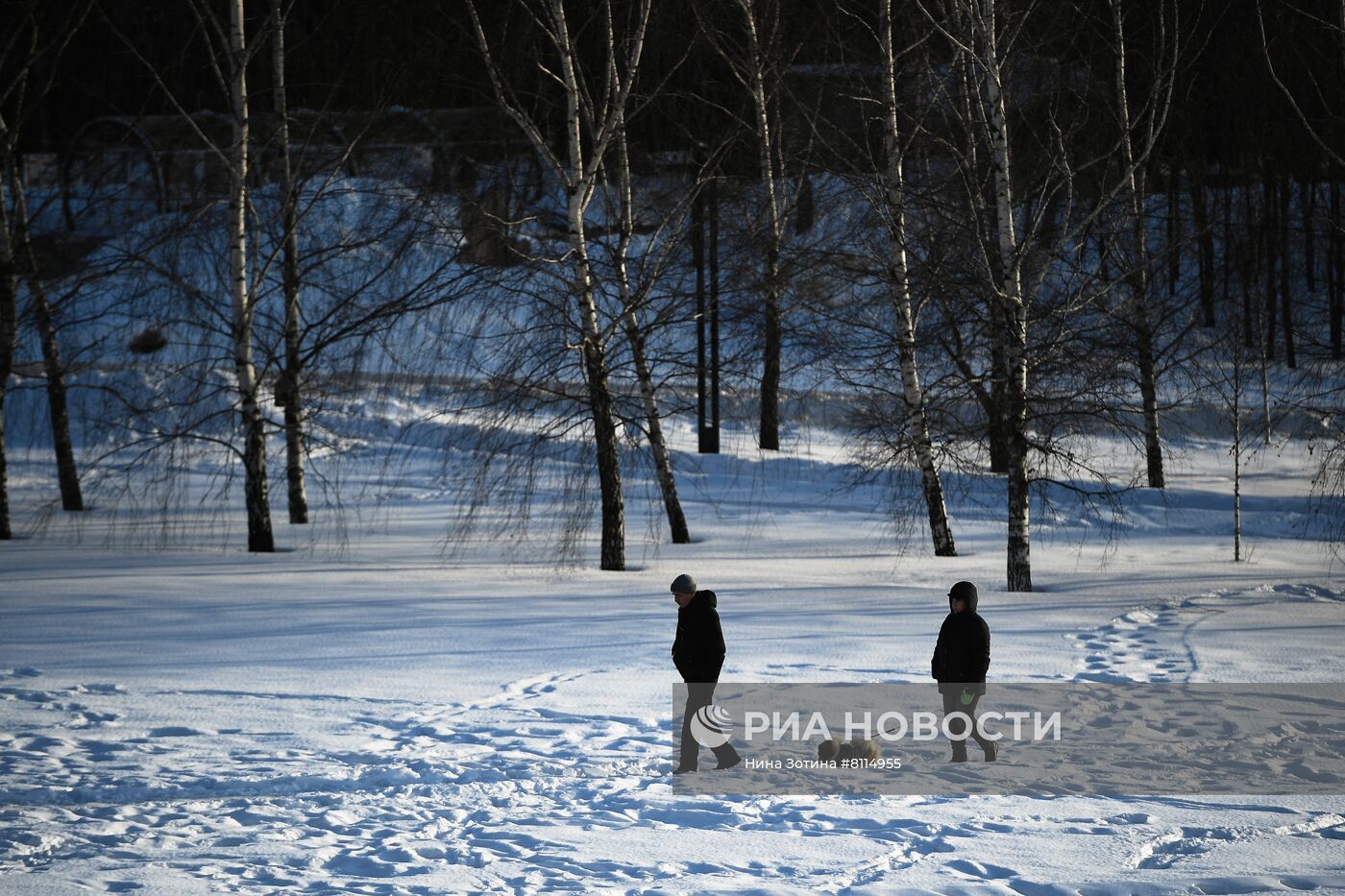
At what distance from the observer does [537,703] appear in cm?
841

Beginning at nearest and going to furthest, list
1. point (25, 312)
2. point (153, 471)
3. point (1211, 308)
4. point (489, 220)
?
point (489, 220), point (25, 312), point (153, 471), point (1211, 308)

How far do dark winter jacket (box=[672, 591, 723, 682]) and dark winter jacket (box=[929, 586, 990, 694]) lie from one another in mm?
1406

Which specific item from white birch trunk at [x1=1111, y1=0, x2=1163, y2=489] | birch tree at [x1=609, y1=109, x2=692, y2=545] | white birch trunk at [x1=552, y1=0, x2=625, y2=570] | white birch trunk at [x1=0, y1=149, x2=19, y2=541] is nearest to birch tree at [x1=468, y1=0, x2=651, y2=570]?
white birch trunk at [x1=552, y1=0, x2=625, y2=570]

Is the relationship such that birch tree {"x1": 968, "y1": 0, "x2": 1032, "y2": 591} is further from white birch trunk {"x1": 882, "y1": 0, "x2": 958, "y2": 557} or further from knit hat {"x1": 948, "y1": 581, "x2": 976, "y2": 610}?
knit hat {"x1": 948, "y1": 581, "x2": 976, "y2": 610}

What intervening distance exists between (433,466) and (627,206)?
380 inches

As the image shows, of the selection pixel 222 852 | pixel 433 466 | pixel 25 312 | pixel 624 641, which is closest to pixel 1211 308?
pixel 433 466

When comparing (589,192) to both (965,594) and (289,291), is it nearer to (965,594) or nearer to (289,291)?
(289,291)

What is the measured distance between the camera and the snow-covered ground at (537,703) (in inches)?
214

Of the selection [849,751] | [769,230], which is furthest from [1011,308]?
[849,751]

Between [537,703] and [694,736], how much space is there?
1.94m

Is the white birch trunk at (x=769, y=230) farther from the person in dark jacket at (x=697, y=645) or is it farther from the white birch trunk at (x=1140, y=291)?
the person in dark jacket at (x=697, y=645)

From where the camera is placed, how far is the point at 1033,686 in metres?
8.84

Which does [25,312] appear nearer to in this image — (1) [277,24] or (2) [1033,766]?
(1) [277,24]

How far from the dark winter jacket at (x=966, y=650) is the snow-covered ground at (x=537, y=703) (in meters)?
0.72
